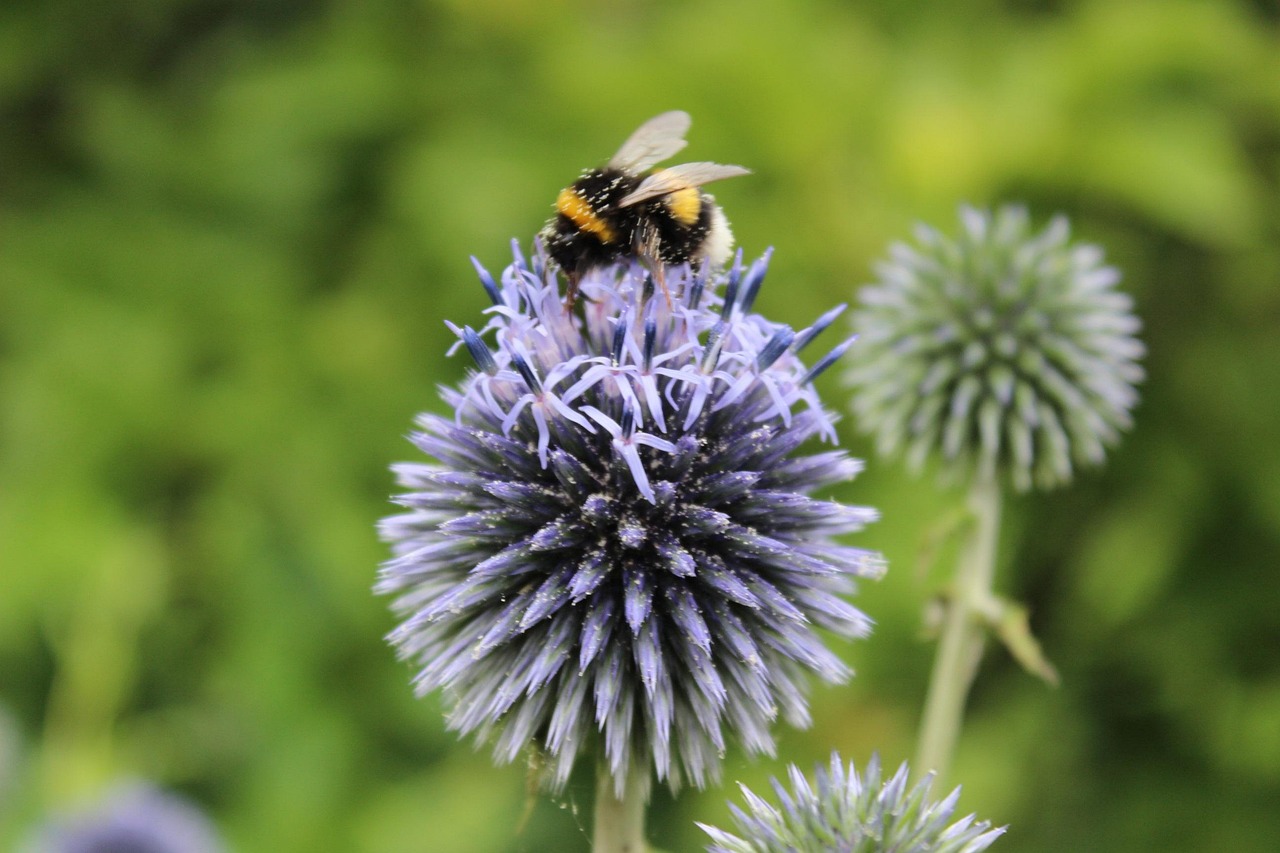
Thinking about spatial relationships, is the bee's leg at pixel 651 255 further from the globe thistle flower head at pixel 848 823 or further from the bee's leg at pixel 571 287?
the globe thistle flower head at pixel 848 823

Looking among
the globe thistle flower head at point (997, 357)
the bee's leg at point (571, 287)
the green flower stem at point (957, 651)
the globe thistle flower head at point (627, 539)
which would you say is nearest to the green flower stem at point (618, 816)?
the globe thistle flower head at point (627, 539)

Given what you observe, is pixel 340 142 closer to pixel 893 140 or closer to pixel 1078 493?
pixel 893 140

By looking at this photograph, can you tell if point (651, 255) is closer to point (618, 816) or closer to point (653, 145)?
point (653, 145)

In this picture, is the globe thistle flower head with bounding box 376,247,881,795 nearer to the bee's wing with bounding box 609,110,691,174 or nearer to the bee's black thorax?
the bee's black thorax

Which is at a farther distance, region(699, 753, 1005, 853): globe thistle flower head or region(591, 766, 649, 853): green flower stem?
region(591, 766, 649, 853): green flower stem

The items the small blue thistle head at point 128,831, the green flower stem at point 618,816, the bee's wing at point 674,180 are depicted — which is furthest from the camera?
the small blue thistle head at point 128,831

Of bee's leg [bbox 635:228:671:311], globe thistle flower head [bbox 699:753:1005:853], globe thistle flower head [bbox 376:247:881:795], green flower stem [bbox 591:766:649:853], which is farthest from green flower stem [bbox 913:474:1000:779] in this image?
bee's leg [bbox 635:228:671:311]
